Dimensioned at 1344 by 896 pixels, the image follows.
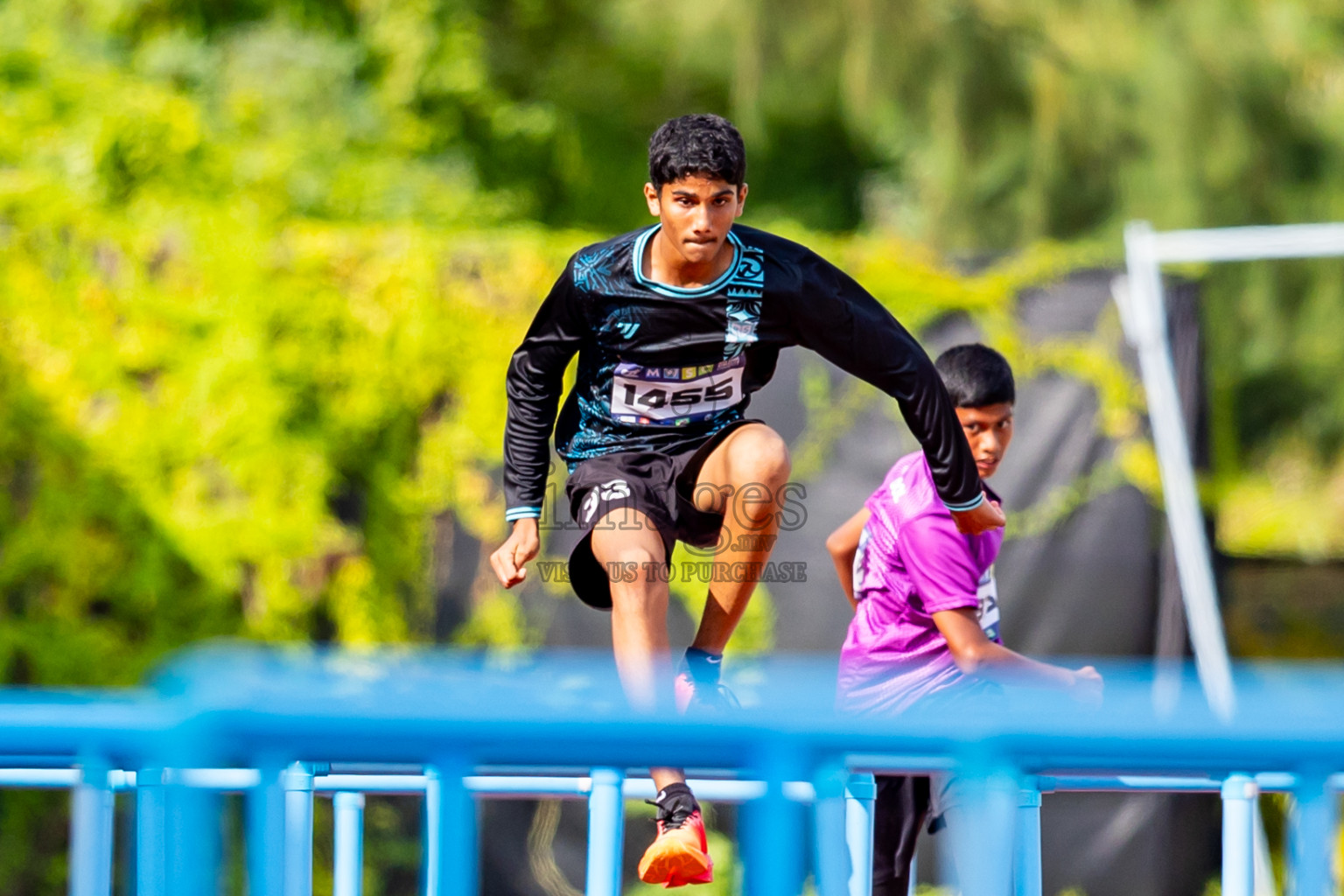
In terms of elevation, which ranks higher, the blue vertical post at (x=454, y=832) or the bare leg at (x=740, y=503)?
the bare leg at (x=740, y=503)

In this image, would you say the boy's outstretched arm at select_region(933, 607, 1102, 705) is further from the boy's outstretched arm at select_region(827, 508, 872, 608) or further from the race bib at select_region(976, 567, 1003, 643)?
the boy's outstretched arm at select_region(827, 508, 872, 608)

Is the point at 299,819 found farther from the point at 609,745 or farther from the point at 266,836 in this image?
the point at 609,745

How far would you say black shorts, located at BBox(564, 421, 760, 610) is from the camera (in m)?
2.73

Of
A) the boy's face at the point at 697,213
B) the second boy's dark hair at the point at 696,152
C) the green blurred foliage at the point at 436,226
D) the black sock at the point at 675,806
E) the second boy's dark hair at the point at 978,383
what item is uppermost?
the green blurred foliage at the point at 436,226

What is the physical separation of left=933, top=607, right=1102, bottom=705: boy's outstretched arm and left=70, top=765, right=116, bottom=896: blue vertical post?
5.61 ft

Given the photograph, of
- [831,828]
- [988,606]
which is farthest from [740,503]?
[831,828]

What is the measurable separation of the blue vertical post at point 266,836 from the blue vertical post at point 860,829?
1.69 meters

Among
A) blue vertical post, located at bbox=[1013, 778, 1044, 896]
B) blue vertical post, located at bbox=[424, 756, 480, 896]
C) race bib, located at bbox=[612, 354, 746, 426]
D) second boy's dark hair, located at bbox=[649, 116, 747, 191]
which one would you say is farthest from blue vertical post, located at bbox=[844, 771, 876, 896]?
blue vertical post, located at bbox=[424, 756, 480, 896]

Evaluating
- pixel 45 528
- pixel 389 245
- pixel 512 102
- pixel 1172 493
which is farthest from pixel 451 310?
pixel 512 102

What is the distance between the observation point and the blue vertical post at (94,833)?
1.60m

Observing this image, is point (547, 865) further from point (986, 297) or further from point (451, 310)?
point (986, 297)

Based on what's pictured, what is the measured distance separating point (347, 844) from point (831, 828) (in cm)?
199

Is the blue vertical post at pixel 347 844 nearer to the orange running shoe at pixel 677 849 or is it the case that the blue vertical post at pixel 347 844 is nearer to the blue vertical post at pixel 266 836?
the orange running shoe at pixel 677 849

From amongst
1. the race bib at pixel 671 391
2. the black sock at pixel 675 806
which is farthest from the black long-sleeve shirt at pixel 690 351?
the black sock at pixel 675 806
